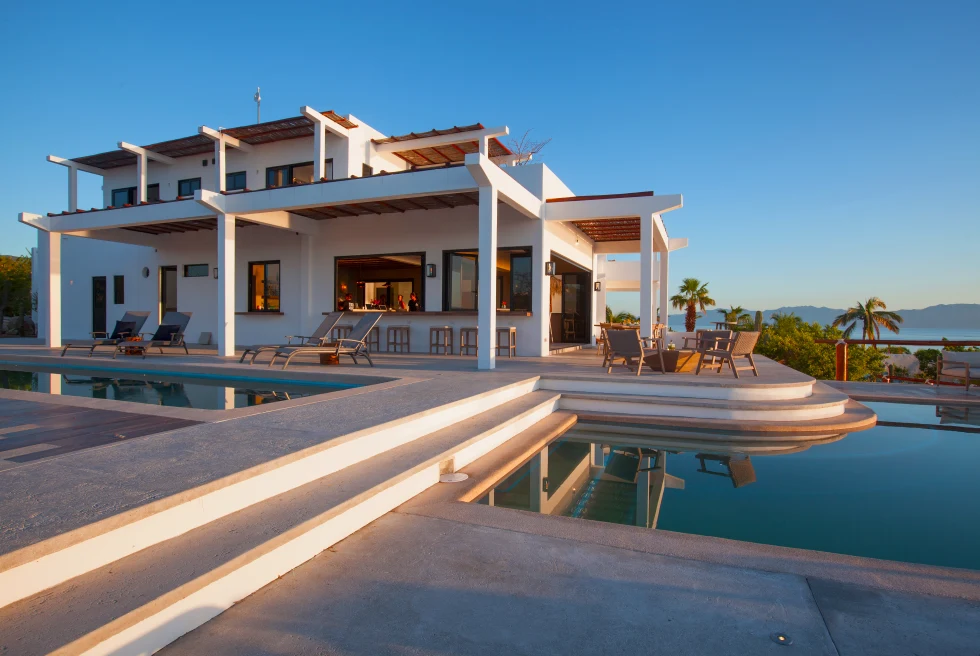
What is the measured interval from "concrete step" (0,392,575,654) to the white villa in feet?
16.7

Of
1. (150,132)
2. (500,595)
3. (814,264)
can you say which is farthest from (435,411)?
(814,264)

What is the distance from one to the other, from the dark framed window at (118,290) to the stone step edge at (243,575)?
1691 centimetres

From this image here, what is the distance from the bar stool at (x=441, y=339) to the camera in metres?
11.4

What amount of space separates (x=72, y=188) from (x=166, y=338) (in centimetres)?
782

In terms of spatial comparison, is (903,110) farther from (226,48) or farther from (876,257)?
(876,257)

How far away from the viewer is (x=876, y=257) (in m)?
29.3

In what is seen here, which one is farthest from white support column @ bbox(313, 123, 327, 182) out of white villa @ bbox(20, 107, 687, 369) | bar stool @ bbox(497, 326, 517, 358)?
bar stool @ bbox(497, 326, 517, 358)

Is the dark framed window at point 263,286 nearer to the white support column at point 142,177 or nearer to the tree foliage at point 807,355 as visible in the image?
the white support column at point 142,177

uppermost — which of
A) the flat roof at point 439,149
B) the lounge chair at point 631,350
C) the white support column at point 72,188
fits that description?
the flat roof at point 439,149

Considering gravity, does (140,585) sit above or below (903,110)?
below

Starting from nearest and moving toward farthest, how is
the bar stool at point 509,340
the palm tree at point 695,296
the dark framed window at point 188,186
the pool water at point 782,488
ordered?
the pool water at point 782,488
the bar stool at point 509,340
the dark framed window at point 188,186
the palm tree at point 695,296

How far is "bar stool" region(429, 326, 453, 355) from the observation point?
37.4 feet

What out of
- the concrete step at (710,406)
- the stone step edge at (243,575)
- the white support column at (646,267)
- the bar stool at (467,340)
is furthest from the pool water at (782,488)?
the bar stool at (467,340)

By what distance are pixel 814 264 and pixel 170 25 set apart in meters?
37.0
